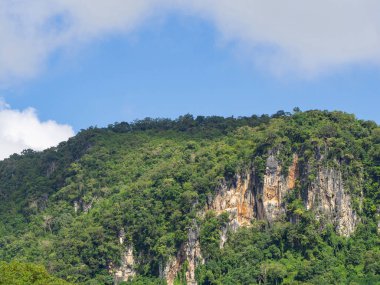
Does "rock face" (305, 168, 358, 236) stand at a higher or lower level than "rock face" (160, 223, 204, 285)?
higher

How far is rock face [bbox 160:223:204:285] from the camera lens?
92875 millimetres

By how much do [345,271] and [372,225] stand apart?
7.94 m

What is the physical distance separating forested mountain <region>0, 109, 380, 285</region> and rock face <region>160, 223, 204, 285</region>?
0.37 feet

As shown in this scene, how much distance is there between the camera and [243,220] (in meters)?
95.6

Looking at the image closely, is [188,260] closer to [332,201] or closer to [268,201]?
[268,201]

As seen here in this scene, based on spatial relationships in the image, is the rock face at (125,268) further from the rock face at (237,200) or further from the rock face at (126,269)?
the rock face at (237,200)

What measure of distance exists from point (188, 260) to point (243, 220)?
795cm

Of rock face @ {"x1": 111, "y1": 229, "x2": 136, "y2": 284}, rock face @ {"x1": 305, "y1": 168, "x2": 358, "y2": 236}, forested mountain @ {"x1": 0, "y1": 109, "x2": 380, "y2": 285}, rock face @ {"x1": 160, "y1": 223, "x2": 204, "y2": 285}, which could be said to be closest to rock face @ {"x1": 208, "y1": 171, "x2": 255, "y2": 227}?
forested mountain @ {"x1": 0, "y1": 109, "x2": 380, "y2": 285}

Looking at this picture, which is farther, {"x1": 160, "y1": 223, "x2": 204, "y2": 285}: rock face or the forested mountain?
{"x1": 160, "y1": 223, "x2": 204, "y2": 285}: rock face

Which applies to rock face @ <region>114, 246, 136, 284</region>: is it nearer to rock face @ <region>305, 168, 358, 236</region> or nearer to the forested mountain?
the forested mountain

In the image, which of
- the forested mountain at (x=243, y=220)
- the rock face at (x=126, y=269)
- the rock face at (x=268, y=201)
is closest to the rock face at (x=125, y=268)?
the rock face at (x=126, y=269)

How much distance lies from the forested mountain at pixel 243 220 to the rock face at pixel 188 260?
0.11 metres

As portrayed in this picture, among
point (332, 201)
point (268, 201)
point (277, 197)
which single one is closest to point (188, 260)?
point (268, 201)

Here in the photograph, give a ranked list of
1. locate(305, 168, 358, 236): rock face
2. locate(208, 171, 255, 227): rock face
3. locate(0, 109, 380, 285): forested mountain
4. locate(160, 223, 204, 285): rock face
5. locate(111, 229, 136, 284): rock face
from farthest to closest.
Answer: locate(208, 171, 255, 227): rock face → locate(111, 229, 136, 284): rock face → locate(160, 223, 204, 285): rock face → locate(305, 168, 358, 236): rock face → locate(0, 109, 380, 285): forested mountain
